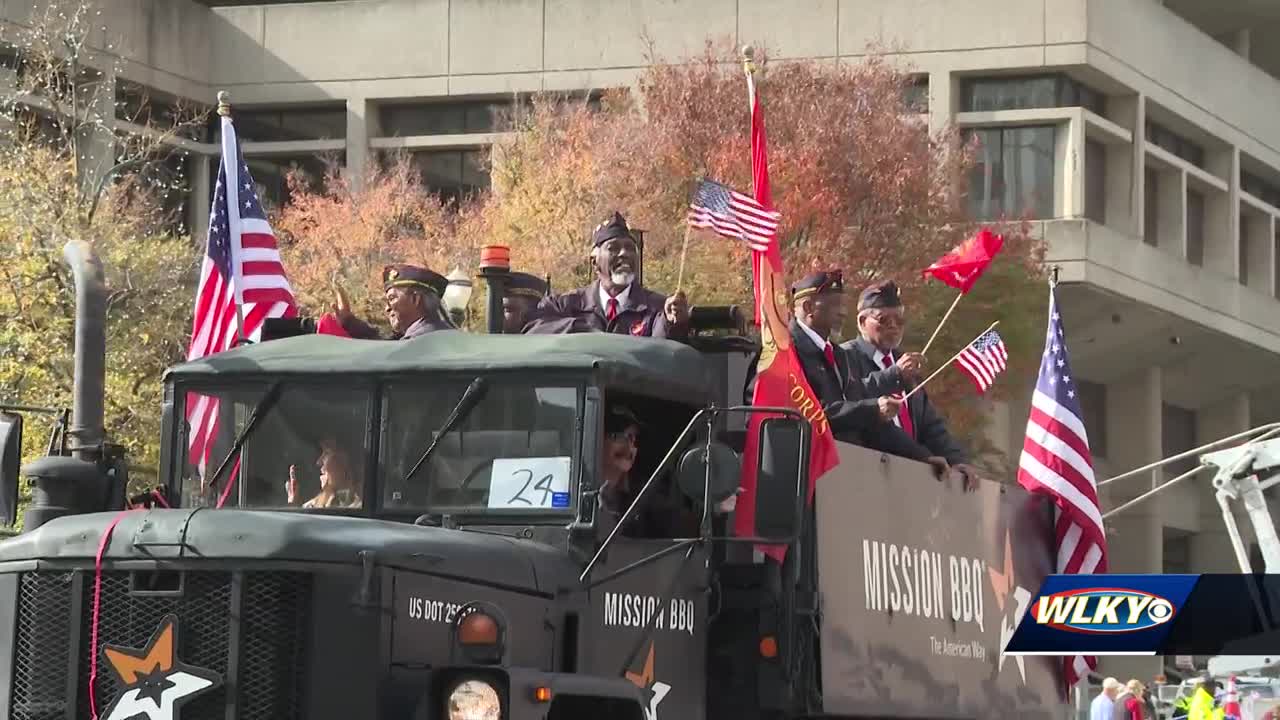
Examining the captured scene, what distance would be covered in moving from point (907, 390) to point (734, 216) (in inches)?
48.4

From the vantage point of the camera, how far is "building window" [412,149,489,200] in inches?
1829

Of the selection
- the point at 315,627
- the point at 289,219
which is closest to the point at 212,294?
the point at 315,627

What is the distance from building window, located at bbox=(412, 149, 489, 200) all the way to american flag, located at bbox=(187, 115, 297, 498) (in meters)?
27.4

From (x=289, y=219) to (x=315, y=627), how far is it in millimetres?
28325

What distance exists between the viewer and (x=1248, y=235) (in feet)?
181

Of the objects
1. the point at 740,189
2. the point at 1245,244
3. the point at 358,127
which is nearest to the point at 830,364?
the point at 740,189

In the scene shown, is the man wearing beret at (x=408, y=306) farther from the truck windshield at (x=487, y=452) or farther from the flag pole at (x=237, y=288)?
the flag pole at (x=237, y=288)

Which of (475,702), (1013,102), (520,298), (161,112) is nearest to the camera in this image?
(475,702)

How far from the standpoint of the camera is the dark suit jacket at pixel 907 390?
12.0m

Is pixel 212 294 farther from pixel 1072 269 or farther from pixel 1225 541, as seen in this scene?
pixel 1225 541

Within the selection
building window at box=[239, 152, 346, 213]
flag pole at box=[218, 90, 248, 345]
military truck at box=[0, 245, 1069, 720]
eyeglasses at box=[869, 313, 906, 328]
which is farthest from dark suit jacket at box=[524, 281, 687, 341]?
building window at box=[239, 152, 346, 213]

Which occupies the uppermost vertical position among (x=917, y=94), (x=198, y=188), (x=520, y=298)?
(x=917, y=94)

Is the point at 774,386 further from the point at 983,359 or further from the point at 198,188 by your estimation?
the point at 198,188

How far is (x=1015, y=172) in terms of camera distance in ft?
147
